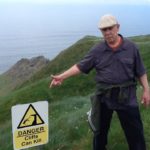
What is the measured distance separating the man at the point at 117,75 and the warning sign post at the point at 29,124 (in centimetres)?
69

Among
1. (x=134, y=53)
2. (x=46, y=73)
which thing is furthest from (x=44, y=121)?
(x=46, y=73)

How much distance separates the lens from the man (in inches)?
388

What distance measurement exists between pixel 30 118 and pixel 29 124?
0.36ft

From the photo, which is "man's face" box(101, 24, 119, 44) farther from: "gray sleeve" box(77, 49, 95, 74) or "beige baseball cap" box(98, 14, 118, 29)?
"gray sleeve" box(77, 49, 95, 74)

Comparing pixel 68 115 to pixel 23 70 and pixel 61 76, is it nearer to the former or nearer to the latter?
Answer: pixel 61 76

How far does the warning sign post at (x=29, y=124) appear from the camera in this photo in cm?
954

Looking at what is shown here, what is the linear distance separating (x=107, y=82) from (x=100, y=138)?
1348 mm

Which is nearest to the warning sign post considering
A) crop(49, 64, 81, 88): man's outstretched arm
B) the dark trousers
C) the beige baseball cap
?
crop(49, 64, 81, 88): man's outstretched arm

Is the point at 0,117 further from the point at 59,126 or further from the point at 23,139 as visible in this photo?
the point at 23,139

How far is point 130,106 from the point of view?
10070 mm

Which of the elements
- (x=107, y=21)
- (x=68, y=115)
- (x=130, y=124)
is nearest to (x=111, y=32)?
(x=107, y=21)

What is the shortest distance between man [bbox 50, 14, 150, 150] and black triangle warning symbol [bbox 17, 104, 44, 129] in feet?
2.44

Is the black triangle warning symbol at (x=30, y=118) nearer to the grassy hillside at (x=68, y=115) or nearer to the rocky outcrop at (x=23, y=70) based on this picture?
the grassy hillside at (x=68, y=115)

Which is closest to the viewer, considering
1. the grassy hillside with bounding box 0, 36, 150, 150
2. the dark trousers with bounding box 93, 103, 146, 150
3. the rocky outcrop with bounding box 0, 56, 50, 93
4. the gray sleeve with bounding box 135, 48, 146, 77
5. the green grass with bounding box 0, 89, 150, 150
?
the gray sleeve with bounding box 135, 48, 146, 77
